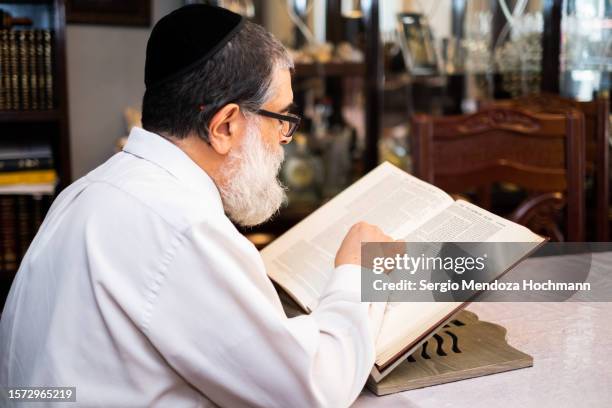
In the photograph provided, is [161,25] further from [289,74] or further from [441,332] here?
[441,332]

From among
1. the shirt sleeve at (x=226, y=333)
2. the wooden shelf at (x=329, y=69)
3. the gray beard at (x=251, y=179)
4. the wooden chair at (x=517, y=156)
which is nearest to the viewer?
the shirt sleeve at (x=226, y=333)

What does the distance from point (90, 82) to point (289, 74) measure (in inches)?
76.8

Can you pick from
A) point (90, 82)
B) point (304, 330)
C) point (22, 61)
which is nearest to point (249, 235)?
point (90, 82)

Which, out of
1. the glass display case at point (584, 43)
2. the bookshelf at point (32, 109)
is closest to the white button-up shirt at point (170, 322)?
the bookshelf at point (32, 109)

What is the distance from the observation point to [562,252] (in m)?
1.62

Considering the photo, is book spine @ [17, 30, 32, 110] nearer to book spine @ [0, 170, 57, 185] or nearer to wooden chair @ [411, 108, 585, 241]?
book spine @ [0, 170, 57, 185]

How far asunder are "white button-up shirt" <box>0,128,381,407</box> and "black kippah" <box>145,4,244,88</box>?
17 centimetres

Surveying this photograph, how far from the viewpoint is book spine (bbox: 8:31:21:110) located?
8.11 ft

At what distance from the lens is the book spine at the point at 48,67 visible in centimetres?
250

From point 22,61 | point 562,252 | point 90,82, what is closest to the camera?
point 562,252

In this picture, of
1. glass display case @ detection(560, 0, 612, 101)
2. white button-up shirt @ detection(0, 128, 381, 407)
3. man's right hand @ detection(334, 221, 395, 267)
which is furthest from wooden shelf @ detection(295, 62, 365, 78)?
white button-up shirt @ detection(0, 128, 381, 407)

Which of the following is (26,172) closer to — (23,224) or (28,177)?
(28,177)

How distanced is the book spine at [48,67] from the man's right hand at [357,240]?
175 cm

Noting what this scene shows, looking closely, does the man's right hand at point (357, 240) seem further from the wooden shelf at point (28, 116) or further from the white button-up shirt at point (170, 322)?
the wooden shelf at point (28, 116)
